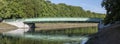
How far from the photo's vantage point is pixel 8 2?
442ft

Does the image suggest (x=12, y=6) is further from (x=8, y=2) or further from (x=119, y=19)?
(x=119, y=19)

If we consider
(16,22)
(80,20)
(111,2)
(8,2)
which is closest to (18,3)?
(8,2)

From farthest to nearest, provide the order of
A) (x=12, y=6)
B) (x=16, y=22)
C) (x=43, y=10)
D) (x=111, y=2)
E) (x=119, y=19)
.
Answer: (x=43, y=10) → (x=12, y=6) → (x=16, y=22) → (x=111, y=2) → (x=119, y=19)

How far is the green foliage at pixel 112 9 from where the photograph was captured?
37.0 metres

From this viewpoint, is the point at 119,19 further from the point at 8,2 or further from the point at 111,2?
the point at 8,2

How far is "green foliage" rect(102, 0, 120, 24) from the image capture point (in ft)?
121

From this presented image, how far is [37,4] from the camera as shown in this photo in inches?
5581

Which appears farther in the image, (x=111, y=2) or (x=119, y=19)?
(x=111, y=2)

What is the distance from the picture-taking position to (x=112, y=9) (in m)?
39.7

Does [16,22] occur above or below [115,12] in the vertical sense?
below

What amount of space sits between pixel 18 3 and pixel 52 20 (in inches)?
649

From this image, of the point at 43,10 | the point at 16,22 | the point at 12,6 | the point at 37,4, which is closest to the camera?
the point at 16,22

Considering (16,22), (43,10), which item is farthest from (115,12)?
(43,10)

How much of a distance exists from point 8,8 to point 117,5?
95.9 meters
